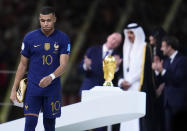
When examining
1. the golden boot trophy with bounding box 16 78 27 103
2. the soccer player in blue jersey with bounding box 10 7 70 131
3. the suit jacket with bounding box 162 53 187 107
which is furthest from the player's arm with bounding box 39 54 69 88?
the suit jacket with bounding box 162 53 187 107

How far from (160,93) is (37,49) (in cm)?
352

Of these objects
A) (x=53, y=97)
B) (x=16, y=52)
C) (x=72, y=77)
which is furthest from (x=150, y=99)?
(x=72, y=77)

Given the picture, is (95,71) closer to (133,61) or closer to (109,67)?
(133,61)

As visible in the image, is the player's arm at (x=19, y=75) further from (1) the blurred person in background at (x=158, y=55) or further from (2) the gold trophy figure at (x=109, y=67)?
(1) the blurred person in background at (x=158, y=55)

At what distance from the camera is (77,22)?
17375 millimetres

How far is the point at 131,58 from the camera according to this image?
927 cm

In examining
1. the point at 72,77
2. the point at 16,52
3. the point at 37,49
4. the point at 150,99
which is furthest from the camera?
the point at 72,77

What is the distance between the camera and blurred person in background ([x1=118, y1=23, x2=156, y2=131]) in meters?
9.09

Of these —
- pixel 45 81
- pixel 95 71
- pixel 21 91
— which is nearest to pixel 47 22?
pixel 45 81

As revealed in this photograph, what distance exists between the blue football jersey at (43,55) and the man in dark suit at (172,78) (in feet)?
9.73

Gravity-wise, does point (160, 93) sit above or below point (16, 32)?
below

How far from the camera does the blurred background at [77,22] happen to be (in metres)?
15.5

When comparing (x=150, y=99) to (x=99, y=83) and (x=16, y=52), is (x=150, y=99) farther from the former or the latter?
(x=16, y=52)

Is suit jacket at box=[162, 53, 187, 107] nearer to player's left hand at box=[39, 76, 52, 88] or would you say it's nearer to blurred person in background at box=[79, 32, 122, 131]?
blurred person in background at box=[79, 32, 122, 131]
